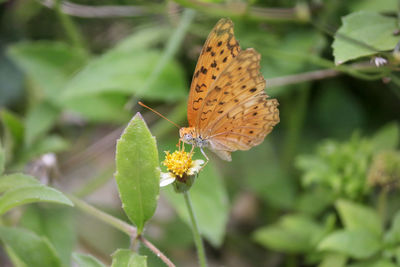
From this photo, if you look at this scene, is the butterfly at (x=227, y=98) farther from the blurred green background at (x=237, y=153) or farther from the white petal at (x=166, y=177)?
the blurred green background at (x=237, y=153)

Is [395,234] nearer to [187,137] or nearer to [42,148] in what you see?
[187,137]

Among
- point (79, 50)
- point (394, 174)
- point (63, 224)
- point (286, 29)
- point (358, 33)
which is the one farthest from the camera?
point (79, 50)

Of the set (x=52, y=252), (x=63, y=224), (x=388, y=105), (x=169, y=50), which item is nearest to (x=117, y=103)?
(x=169, y=50)

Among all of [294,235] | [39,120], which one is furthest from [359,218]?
[39,120]

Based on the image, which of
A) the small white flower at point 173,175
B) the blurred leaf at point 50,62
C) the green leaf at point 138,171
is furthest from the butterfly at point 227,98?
the blurred leaf at point 50,62

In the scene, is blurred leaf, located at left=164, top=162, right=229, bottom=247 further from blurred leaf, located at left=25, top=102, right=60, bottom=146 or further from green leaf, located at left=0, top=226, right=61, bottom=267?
blurred leaf, located at left=25, top=102, right=60, bottom=146

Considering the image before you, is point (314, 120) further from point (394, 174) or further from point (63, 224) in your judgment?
point (63, 224)
